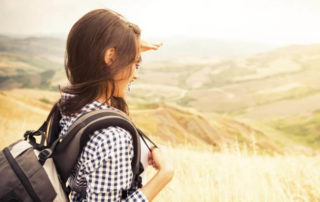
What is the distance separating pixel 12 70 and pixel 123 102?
172124mm

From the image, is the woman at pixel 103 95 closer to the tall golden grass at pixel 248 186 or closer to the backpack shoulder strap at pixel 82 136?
the backpack shoulder strap at pixel 82 136

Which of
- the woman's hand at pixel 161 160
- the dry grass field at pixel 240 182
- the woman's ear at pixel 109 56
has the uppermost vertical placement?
the woman's ear at pixel 109 56

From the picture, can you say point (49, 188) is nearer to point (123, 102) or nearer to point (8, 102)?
point (123, 102)

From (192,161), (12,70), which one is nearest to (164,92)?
(12,70)

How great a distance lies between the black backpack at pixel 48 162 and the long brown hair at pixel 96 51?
0.88ft

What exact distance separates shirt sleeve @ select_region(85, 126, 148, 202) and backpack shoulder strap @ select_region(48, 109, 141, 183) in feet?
0.12

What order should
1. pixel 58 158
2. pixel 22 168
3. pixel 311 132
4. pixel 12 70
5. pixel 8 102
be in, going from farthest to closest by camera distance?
pixel 12 70, pixel 311 132, pixel 8 102, pixel 58 158, pixel 22 168

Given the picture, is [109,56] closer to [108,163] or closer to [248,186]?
[108,163]

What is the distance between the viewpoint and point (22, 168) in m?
1.34

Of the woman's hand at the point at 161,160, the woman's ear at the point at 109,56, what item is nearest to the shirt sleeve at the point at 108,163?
the woman's hand at the point at 161,160

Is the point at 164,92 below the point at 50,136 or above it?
below

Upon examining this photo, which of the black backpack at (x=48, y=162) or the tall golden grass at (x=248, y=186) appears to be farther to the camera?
the tall golden grass at (x=248, y=186)

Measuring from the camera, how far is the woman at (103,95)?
53.4 inches

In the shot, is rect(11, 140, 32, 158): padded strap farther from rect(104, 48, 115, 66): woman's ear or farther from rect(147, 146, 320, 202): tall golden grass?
rect(147, 146, 320, 202): tall golden grass
